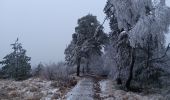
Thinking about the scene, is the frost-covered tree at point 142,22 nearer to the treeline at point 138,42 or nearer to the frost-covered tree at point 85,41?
the treeline at point 138,42

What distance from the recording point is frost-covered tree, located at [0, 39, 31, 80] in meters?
51.9

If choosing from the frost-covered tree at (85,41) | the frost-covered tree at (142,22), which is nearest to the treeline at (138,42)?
the frost-covered tree at (142,22)

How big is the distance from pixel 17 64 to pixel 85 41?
11.1 m

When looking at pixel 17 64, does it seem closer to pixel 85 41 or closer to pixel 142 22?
pixel 85 41

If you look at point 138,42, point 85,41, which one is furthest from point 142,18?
point 85,41

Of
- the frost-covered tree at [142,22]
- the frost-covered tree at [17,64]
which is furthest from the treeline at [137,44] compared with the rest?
the frost-covered tree at [17,64]

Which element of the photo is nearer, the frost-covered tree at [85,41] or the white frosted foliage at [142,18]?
the white frosted foliage at [142,18]

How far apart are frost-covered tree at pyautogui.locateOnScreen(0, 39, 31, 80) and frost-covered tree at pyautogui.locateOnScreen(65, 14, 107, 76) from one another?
7100mm

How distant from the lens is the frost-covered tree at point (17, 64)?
170ft

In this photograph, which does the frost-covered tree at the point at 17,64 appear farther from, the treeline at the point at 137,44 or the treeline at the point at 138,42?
the treeline at the point at 138,42

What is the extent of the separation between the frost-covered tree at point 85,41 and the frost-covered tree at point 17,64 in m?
7.10

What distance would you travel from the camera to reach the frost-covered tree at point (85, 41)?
5234 centimetres

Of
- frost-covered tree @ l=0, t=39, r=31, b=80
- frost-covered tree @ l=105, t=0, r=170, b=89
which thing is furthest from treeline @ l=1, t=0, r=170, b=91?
frost-covered tree @ l=0, t=39, r=31, b=80

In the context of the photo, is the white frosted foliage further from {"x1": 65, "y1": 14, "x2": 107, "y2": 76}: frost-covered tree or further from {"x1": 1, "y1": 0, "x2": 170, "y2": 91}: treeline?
{"x1": 65, "y1": 14, "x2": 107, "y2": 76}: frost-covered tree
